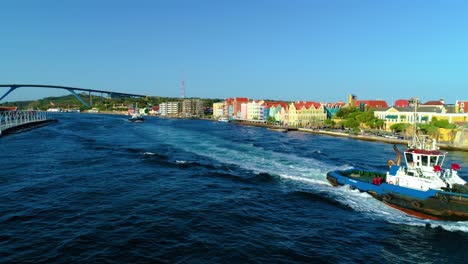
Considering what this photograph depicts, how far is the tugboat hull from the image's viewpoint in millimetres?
21516

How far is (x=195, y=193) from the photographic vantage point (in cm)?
2627

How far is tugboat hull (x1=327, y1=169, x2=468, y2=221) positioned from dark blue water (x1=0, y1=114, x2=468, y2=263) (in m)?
0.61

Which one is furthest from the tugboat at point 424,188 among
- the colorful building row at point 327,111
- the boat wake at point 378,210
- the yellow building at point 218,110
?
the yellow building at point 218,110

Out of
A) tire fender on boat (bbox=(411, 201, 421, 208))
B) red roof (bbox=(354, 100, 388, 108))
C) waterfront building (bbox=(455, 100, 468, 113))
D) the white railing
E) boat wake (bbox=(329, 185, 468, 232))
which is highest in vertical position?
red roof (bbox=(354, 100, 388, 108))

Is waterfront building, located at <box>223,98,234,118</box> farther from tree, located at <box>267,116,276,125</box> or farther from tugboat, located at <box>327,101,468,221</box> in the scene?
tugboat, located at <box>327,101,468,221</box>

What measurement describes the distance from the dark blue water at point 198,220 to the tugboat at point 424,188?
749mm

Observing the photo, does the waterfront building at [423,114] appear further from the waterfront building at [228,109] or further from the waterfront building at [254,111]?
the waterfront building at [228,109]

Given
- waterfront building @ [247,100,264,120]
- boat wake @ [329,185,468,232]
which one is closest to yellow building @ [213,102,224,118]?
waterfront building @ [247,100,264,120]

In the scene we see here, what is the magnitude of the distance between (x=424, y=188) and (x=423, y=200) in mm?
1294

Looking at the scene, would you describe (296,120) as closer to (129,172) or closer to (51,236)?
(129,172)

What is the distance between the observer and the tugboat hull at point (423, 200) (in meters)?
21.5

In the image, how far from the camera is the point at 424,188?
23.5 m

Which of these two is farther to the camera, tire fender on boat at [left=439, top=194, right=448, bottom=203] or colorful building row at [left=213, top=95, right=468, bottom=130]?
colorful building row at [left=213, top=95, right=468, bottom=130]

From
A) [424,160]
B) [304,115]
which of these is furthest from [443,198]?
[304,115]
